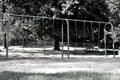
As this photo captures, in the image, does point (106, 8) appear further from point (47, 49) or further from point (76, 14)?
point (47, 49)

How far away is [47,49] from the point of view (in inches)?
902

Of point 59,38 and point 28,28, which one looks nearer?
point 59,38

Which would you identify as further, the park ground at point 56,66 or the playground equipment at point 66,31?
the playground equipment at point 66,31

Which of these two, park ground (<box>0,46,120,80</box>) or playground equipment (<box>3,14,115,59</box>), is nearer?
park ground (<box>0,46,120,80</box>)

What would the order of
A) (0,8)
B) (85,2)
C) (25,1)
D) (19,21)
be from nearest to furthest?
(85,2) < (25,1) < (19,21) < (0,8)

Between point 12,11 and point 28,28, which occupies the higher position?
point 12,11

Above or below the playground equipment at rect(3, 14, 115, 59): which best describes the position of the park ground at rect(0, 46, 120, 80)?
below

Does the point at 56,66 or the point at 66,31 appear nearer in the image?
the point at 56,66

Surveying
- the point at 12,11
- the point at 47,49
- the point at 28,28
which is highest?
the point at 12,11

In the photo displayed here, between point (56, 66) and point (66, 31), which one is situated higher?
point (66, 31)

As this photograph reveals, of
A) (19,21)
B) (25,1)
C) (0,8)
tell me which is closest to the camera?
(25,1)

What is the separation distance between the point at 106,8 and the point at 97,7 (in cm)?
139

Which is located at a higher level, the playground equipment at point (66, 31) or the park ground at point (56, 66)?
the playground equipment at point (66, 31)

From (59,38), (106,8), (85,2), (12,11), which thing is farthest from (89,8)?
(12,11)
